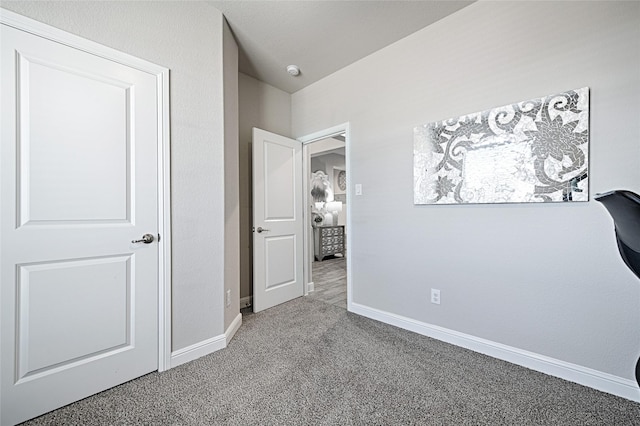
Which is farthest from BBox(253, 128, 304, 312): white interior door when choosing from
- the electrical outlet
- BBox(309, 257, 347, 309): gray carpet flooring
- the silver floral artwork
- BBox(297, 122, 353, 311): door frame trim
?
the electrical outlet

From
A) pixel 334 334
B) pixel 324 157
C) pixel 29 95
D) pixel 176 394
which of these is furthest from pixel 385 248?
pixel 324 157

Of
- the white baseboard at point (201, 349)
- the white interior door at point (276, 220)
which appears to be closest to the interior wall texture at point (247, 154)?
the white interior door at point (276, 220)

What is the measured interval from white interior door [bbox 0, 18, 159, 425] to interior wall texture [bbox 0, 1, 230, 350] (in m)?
0.15

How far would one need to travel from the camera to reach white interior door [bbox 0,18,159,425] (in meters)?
1.30

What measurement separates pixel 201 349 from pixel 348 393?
111cm

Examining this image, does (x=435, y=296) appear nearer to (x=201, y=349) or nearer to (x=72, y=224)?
(x=201, y=349)

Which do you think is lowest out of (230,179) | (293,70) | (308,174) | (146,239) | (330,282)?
(330,282)

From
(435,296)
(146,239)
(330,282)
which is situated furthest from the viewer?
(330,282)

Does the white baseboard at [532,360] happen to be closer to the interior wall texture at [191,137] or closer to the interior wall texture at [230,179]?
the interior wall texture at [230,179]

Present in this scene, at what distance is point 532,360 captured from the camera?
1.73 metres

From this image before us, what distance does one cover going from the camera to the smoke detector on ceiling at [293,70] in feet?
9.15

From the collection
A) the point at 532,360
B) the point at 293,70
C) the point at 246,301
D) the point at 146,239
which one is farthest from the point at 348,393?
the point at 293,70

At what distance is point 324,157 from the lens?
7133 millimetres

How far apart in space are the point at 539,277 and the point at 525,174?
0.68 meters
